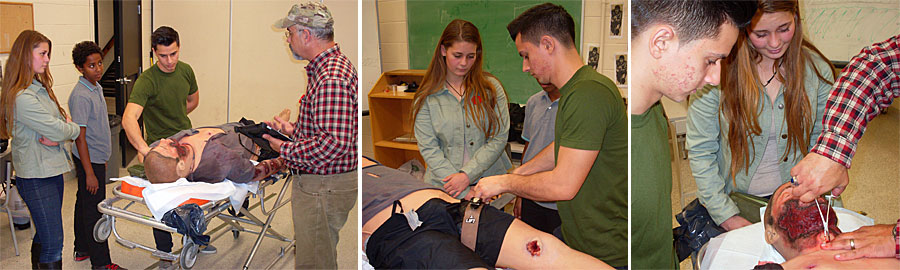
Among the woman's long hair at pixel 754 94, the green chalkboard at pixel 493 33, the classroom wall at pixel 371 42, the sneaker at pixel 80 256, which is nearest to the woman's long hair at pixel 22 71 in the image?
the sneaker at pixel 80 256

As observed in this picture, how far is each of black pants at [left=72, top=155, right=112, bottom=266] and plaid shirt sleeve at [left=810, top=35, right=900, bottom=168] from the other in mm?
2682

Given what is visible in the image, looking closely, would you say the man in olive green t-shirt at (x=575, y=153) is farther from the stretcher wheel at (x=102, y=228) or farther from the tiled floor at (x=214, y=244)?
the stretcher wheel at (x=102, y=228)

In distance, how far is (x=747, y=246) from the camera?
230cm

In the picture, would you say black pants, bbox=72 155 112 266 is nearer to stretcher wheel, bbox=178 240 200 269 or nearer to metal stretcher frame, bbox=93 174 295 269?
metal stretcher frame, bbox=93 174 295 269

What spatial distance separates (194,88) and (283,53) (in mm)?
364

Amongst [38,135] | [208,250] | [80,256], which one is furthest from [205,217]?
[38,135]

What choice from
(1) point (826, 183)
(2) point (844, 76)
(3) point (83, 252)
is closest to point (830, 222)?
(1) point (826, 183)

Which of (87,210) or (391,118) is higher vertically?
(391,118)

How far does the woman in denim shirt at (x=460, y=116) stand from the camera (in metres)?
2.21

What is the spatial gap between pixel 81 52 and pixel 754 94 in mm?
2470

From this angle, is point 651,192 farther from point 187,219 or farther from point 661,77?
point 187,219

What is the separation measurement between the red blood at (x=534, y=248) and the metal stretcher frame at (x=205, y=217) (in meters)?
0.99

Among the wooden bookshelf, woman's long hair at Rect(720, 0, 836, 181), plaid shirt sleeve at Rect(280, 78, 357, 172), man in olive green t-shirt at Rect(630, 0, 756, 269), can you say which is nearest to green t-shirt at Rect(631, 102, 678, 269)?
man in olive green t-shirt at Rect(630, 0, 756, 269)

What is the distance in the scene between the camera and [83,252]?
2500mm
